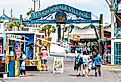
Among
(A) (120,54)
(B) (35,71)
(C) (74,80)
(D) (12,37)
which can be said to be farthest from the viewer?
(A) (120,54)

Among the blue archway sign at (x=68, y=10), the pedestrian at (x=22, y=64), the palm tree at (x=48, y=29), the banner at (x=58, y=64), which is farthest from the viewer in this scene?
the palm tree at (x=48, y=29)

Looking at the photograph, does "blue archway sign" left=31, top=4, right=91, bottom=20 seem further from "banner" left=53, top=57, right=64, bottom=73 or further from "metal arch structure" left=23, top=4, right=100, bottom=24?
"banner" left=53, top=57, right=64, bottom=73

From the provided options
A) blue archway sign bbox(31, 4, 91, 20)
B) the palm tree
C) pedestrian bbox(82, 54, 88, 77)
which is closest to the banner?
pedestrian bbox(82, 54, 88, 77)

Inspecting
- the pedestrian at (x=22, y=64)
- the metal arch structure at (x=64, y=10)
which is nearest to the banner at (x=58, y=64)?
the pedestrian at (x=22, y=64)

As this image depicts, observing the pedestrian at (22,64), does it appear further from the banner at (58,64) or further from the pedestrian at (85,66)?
the pedestrian at (85,66)

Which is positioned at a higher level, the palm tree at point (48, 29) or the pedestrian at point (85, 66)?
the palm tree at point (48, 29)

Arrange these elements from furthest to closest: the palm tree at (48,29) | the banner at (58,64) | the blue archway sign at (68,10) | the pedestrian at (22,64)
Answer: the palm tree at (48,29)
the blue archway sign at (68,10)
the banner at (58,64)
the pedestrian at (22,64)

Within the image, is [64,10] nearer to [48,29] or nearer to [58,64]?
[58,64]

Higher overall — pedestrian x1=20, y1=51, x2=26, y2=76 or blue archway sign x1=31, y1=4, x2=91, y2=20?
blue archway sign x1=31, y1=4, x2=91, y2=20

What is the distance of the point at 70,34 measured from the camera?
98562 millimetres

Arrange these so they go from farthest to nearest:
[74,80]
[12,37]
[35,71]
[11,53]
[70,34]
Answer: [70,34] < [35,71] < [12,37] < [11,53] < [74,80]

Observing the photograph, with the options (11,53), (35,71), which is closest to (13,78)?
(11,53)

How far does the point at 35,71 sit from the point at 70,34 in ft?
217

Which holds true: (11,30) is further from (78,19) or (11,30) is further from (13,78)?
(78,19)
